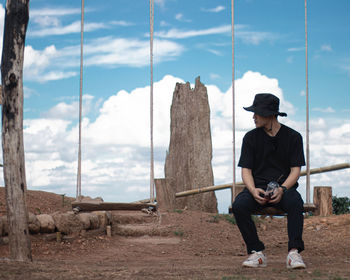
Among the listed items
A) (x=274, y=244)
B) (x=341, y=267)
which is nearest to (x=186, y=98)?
(x=274, y=244)

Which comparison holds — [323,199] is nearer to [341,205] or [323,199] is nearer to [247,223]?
[341,205]

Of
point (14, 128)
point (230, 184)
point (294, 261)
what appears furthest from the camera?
point (230, 184)

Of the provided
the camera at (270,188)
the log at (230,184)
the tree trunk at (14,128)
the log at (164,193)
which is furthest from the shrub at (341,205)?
the tree trunk at (14,128)

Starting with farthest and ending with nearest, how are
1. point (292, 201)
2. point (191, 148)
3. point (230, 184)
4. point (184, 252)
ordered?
point (191, 148) → point (230, 184) → point (184, 252) → point (292, 201)

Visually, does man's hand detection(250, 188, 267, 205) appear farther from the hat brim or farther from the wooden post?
the wooden post

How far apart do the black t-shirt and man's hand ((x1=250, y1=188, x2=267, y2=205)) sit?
14 centimetres

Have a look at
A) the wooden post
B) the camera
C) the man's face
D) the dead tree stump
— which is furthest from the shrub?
the camera

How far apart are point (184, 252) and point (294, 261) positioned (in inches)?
116

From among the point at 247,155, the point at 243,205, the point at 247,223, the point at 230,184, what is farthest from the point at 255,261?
the point at 230,184

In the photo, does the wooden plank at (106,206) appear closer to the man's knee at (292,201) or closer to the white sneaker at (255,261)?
the white sneaker at (255,261)

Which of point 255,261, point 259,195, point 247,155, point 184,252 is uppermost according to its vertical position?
point 247,155

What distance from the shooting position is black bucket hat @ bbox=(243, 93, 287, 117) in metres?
4.72

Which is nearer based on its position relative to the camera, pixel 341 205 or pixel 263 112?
pixel 263 112

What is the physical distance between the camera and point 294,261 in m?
4.37
